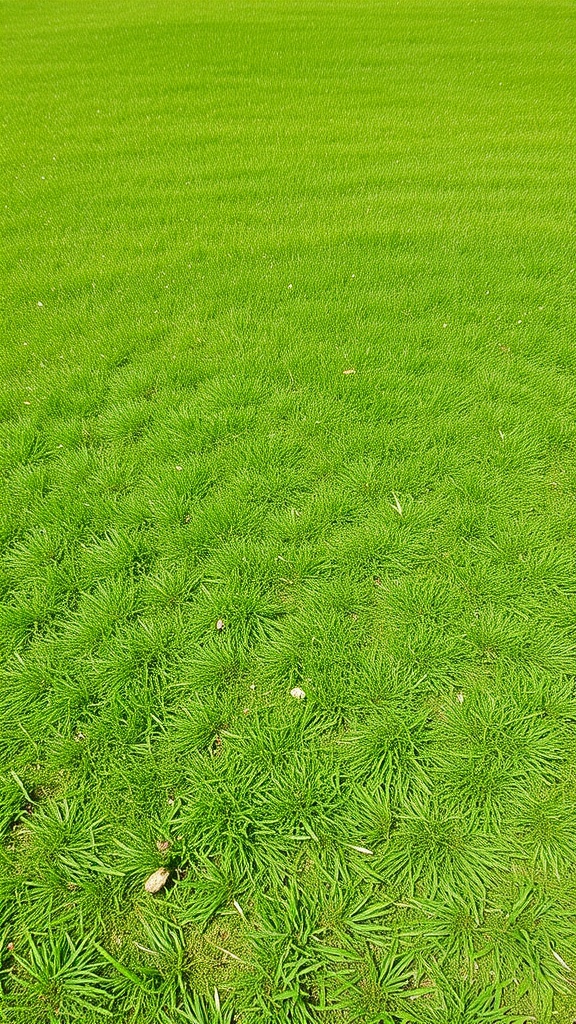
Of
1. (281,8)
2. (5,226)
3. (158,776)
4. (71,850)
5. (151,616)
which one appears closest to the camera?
(71,850)

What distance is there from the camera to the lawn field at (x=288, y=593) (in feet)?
5.79

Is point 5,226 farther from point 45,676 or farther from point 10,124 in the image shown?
point 45,676

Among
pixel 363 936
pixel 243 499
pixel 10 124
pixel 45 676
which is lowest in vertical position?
pixel 363 936

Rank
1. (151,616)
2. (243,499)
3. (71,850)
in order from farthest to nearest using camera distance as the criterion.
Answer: (243,499)
(151,616)
(71,850)

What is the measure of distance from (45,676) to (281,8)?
14.0 meters

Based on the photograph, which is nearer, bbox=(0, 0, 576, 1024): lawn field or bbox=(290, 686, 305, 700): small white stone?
bbox=(0, 0, 576, 1024): lawn field

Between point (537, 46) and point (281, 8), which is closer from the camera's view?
point (537, 46)

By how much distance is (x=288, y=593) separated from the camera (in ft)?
8.95

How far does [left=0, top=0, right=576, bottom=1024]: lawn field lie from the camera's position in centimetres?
176

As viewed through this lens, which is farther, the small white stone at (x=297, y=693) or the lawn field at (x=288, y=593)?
the small white stone at (x=297, y=693)

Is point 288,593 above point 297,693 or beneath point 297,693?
above

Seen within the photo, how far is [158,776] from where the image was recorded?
2.12 meters

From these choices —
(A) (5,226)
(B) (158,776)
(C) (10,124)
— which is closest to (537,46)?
(C) (10,124)

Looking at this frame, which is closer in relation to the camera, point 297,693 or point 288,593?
point 297,693
